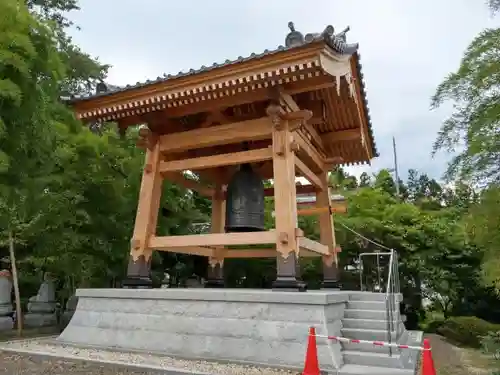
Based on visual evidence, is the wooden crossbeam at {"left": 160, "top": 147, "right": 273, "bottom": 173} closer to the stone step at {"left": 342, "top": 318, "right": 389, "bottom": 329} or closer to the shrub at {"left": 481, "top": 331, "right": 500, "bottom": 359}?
the stone step at {"left": 342, "top": 318, "right": 389, "bottom": 329}

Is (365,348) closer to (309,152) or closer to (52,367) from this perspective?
(309,152)

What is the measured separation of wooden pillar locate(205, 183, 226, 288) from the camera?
929 cm

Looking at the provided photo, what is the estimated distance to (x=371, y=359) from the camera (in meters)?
5.17

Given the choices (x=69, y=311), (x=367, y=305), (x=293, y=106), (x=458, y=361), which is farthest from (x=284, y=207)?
(x=69, y=311)

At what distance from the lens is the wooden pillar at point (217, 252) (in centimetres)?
929

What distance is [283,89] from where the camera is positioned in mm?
6656

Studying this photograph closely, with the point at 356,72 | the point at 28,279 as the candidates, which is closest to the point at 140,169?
the point at 356,72

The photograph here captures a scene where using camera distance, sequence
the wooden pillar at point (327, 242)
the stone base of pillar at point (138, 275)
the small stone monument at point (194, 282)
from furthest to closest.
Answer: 1. the small stone monument at point (194, 282)
2. the wooden pillar at point (327, 242)
3. the stone base of pillar at point (138, 275)

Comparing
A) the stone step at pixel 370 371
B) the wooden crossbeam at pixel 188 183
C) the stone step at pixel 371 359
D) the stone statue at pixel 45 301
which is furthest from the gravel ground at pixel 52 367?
the stone statue at pixel 45 301

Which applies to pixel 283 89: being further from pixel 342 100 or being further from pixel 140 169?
pixel 140 169

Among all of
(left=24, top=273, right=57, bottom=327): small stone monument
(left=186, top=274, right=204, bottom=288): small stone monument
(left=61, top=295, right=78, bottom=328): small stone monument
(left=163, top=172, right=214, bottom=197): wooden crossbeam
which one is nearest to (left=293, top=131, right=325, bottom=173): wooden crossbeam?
(left=163, top=172, right=214, bottom=197): wooden crossbeam

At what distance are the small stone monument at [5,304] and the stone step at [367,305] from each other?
7663mm

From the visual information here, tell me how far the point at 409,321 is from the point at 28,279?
1167cm

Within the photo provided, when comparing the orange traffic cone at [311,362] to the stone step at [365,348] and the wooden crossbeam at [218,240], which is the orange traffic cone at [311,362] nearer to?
the stone step at [365,348]
